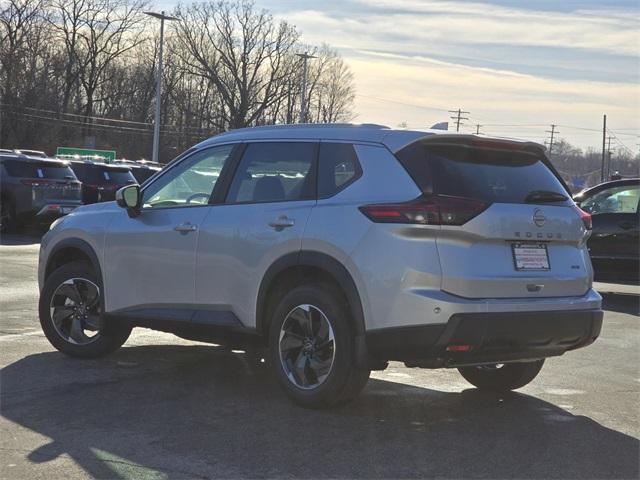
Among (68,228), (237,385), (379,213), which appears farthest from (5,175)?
(379,213)

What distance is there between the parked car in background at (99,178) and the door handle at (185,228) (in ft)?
59.0

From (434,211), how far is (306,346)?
1.21 metres

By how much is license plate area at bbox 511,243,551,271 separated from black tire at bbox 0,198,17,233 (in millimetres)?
17157

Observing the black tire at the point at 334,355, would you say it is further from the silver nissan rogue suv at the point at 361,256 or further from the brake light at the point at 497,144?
the brake light at the point at 497,144

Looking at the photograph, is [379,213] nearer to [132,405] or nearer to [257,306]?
[257,306]

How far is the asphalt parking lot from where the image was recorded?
4727mm

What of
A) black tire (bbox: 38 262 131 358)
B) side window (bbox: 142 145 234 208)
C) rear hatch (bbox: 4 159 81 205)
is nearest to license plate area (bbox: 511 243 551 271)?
side window (bbox: 142 145 234 208)

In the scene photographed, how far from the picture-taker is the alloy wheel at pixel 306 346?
5707 mm

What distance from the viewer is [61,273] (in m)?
7.51

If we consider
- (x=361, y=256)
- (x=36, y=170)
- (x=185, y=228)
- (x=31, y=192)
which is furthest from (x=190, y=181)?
(x=36, y=170)

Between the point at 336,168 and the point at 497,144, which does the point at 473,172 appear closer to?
the point at 497,144

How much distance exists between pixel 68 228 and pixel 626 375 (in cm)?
473

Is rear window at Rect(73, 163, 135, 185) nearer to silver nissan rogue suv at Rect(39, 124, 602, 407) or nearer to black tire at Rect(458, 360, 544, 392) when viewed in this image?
silver nissan rogue suv at Rect(39, 124, 602, 407)

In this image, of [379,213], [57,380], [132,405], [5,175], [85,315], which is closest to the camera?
[379,213]
